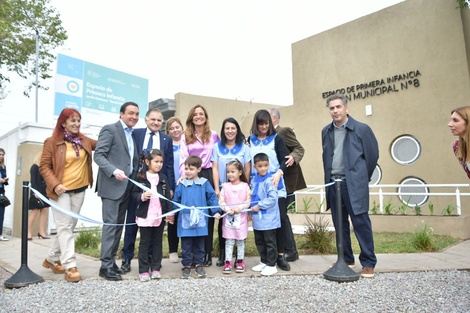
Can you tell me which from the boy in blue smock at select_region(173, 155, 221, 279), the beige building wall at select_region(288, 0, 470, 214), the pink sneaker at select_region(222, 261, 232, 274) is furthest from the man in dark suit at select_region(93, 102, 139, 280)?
the beige building wall at select_region(288, 0, 470, 214)

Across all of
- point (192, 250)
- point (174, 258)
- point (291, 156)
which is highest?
point (291, 156)

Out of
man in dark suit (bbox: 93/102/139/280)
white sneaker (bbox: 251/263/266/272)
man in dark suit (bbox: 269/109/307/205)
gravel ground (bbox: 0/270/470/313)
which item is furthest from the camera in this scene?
man in dark suit (bbox: 269/109/307/205)

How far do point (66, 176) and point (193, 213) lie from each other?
1.38 meters

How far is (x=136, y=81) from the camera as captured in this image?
12992mm

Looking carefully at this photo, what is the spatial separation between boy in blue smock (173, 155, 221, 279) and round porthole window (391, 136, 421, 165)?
654 cm

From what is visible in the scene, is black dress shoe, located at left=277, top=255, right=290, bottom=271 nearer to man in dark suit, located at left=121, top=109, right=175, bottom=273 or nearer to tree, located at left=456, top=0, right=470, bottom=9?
man in dark suit, located at left=121, top=109, right=175, bottom=273

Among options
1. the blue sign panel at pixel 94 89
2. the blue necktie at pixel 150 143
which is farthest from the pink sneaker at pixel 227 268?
the blue sign panel at pixel 94 89

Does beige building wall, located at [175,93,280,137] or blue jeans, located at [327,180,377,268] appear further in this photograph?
beige building wall, located at [175,93,280,137]

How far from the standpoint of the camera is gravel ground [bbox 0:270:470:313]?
2748 millimetres

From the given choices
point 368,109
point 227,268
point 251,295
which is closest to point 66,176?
point 227,268

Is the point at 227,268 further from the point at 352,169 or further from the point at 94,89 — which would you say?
the point at 94,89

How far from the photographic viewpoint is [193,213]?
3736mm

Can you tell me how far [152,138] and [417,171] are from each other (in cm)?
692

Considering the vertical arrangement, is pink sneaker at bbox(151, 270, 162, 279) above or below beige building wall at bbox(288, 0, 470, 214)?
below
